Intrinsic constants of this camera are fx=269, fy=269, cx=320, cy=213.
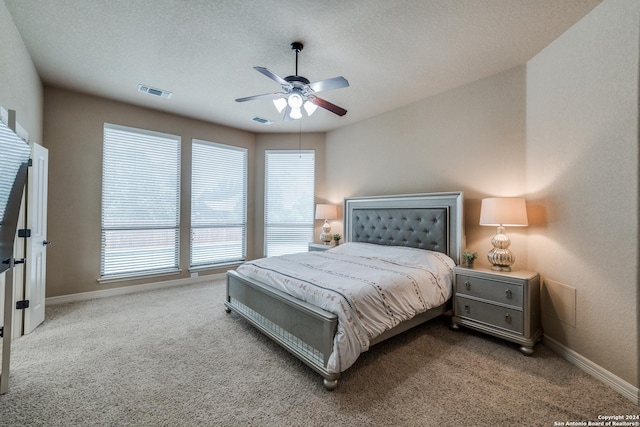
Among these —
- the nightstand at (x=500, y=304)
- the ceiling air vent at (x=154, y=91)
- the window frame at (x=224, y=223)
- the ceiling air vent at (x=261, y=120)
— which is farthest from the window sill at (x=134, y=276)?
the nightstand at (x=500, y=304)

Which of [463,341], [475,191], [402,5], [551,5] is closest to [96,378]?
[463,341]

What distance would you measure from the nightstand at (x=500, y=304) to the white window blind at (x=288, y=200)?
3.18m

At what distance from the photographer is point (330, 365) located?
75.7 inches

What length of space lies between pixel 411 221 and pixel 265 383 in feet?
8.85

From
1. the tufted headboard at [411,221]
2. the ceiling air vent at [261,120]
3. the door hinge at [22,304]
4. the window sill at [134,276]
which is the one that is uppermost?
the ceiling air vent at [261,120]

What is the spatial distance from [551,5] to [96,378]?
4647 mm

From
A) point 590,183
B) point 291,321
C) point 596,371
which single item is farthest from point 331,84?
point 596,371

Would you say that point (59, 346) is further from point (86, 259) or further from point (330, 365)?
point (330, 365)

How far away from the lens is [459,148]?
140 inches

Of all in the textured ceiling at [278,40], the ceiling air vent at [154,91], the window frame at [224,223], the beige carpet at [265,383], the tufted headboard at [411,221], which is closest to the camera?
the beige carpet at [265,383]

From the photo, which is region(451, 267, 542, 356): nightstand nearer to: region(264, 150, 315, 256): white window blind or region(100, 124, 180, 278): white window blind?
region(264, 150, 315, 256): white window blind

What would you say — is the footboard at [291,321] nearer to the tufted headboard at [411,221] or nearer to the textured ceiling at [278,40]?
the tufted headboard at [411,221]

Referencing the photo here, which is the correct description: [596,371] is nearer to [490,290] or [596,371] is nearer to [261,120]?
[490,290]

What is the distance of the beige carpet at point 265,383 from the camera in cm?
173
